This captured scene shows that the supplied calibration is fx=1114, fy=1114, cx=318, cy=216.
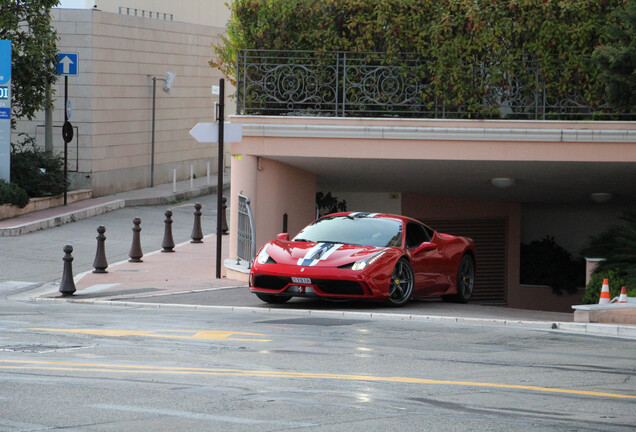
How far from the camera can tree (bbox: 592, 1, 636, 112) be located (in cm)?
1677

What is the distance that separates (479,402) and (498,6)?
12.0 m

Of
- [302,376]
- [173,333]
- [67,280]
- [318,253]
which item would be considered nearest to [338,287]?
[318,253]

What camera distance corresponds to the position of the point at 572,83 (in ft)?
62.4

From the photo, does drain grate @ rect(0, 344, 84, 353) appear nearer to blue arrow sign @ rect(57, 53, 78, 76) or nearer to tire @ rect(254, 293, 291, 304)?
tire @ rect(254, 293, 291, 304)

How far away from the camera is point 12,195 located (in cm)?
2505

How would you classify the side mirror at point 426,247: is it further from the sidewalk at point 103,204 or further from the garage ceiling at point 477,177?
the sidewalk at point 103,204

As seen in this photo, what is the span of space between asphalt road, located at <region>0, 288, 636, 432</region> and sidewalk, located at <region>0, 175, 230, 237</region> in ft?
36.2

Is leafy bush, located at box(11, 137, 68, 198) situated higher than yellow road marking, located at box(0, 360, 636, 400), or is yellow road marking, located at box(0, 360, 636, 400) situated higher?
leafy bush, located at box(11, 137, 68, 198)

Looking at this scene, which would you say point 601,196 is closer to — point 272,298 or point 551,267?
point 551,267

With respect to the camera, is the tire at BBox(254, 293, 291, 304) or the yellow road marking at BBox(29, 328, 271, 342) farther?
the tire at BBox(254, 293, 291, 304)

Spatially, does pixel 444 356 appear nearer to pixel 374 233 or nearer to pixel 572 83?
pixel 374 233

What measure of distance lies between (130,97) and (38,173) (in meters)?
5.91

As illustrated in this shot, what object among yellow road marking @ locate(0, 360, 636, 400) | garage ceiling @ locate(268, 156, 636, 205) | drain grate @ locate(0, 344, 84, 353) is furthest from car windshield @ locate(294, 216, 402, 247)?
yellow road marking @ locate(0, 360, 636, 400)

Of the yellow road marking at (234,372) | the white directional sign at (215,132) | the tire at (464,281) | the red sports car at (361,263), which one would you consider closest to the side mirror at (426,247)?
the red sports car at (361,263)
